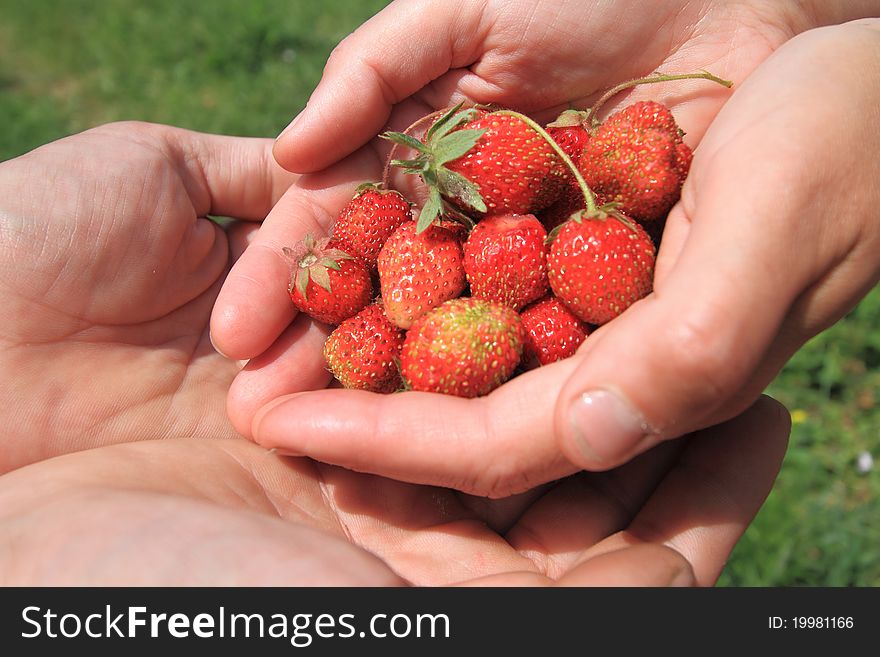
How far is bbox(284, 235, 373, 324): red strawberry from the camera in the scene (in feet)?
6.98

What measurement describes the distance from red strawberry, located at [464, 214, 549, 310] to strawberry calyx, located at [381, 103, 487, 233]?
Result: 0.08 meters

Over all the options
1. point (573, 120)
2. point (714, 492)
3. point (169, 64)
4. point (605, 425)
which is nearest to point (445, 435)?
point (605, 425)

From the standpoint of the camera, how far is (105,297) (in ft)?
7.38

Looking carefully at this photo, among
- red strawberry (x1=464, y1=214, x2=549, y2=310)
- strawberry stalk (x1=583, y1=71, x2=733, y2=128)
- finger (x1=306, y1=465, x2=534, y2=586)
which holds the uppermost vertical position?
strawberry stalk (x1=583, y1=71, x2=733, y2=128)

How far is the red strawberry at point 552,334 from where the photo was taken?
1.98 m

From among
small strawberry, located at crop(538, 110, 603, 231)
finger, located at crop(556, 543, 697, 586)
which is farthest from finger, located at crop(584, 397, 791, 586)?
small strawberry, located at crop(538, 110, 603, 231)

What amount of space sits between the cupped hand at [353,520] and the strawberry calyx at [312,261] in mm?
475

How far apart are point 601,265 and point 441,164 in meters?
→ 0.51

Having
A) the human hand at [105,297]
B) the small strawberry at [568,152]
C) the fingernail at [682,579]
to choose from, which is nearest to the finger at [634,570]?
the fingernail at [682,579]

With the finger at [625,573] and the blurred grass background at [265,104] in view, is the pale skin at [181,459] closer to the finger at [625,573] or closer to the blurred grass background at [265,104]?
the finger at [625,573]

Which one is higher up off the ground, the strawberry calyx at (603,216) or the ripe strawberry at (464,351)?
the strawberry calyx at (603,216)

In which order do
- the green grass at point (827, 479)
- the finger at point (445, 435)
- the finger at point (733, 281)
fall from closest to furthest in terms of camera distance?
the finger at point (733, 281), the finger at point (445, 435), the green grass at point (827, 479)

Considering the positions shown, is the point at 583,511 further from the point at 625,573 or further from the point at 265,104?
the point at 265,104

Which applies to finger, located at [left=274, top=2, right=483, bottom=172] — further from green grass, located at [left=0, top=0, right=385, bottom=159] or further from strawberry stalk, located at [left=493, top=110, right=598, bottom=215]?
green grass, located at [left=0, top=0, right=385, bottom=159]
